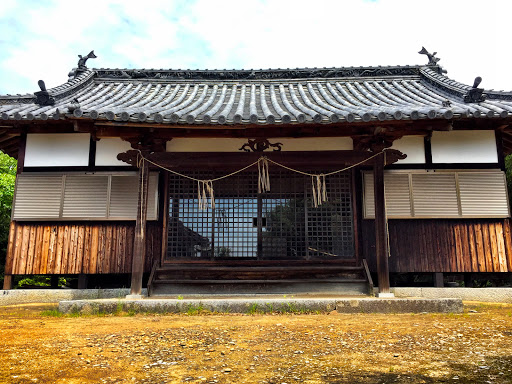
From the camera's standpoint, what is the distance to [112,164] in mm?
9289

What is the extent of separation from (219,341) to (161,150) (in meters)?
5.26

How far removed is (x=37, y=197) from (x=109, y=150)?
1.95 metres

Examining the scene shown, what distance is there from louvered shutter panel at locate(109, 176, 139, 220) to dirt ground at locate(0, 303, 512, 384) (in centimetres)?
291

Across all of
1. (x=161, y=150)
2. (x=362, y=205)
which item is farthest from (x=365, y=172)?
(x=161, y=150)

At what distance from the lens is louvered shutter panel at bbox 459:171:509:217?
8930 mm

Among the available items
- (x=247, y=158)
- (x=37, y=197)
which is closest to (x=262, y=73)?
(x=247, y=158)

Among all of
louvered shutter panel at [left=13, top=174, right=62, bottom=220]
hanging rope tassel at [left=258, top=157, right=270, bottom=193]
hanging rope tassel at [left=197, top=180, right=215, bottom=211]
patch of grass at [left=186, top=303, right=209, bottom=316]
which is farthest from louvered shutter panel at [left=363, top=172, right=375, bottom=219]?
louvered shutter panel at [left=13, top=174, right=62, bottom=220]

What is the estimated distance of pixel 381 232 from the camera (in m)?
7.99

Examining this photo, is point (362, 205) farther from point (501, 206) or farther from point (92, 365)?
point (92, 365)

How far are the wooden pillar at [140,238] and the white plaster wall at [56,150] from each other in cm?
200

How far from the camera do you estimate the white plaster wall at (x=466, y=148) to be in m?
9.16

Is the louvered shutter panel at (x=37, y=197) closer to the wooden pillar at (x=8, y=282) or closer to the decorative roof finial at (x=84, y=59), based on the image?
the wooden pillar at (x=8, y=282)

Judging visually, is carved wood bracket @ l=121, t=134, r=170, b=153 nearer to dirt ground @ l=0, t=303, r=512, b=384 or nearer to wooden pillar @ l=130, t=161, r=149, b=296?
wooden pillar @ l=130, t=161, r=149, b=296

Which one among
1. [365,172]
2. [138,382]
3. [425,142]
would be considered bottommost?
[138,382]
